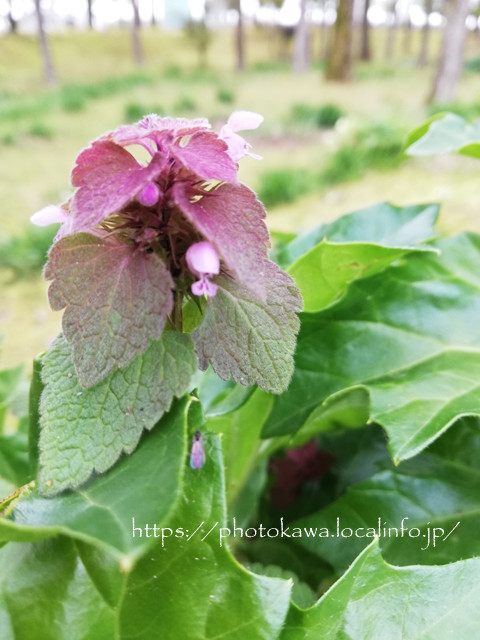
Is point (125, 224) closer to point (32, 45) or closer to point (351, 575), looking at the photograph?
point (351, 575)

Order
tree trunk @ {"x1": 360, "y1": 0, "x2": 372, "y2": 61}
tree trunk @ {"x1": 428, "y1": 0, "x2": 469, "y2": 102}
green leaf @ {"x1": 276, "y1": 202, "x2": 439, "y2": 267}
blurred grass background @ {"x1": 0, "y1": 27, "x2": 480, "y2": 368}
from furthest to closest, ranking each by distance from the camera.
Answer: tree trunk @ {"x1": 360, "y1": 0, "x2": 372, "y2": 61} → tree trunk @ {"x1": 428, "y1": 0, "x2": 469, "y2": 102} → blurred grass background @ {"x1": 0, "y1": 27, "x2": 480, "y2": 368} → green leaf @ {"x1": 276, "y1": 202, "x2": 439, "y2": 267}

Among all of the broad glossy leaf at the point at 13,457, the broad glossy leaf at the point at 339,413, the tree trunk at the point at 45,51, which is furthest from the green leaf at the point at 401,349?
the tree trunk at the point at 45,51

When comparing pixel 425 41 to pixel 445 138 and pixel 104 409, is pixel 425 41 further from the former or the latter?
pixel 104 409

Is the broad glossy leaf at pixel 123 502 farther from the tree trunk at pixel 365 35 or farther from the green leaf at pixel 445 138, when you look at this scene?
the tree trunk at pixel 365 35

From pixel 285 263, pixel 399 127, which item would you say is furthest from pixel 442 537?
pixel 399 127

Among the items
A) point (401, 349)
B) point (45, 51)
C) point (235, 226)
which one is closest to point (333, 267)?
point (401, 349)

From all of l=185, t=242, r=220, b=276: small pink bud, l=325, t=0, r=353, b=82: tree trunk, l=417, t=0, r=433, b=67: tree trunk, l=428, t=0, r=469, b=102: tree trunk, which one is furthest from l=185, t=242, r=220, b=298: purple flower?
l=417, t=0, r=433, b=67: tree trunk

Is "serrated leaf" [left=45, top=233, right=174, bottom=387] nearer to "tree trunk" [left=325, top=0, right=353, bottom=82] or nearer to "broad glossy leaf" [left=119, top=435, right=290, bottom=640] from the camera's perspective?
"broad glossy leaf" [left=119, top=435, right=290, bottom=640]
